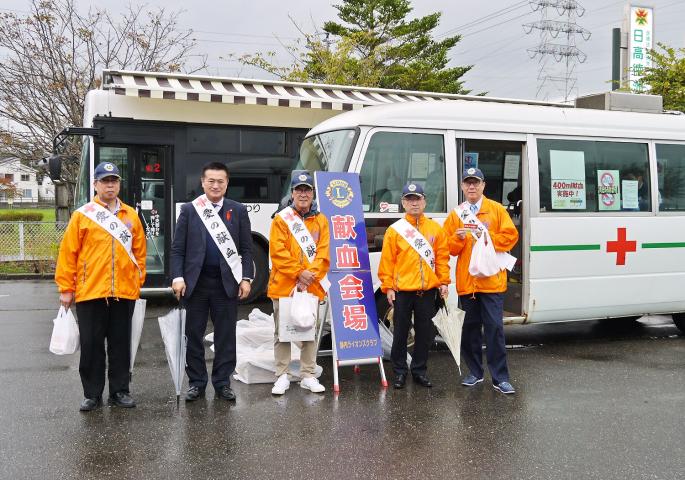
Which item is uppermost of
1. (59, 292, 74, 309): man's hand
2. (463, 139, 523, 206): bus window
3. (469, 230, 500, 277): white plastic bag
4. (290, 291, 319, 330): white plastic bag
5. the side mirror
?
the side mirror

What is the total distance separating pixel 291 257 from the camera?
5.70 meters

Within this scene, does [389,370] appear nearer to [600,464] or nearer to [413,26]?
[600,464]

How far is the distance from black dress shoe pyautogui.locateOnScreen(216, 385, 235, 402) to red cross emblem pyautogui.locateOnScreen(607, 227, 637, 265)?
442cm

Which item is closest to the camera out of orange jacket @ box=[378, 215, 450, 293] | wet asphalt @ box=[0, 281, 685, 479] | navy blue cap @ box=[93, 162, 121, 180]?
wet asphalt @ box=[0, 281, 685, 479]

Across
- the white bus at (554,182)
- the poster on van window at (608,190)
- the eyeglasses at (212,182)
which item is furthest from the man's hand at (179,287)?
the poster on van window at (608,190)

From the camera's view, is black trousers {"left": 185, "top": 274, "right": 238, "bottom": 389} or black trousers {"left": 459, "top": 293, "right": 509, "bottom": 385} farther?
black trousers {"left": 459, "top": 293, "right": 509, "bottom": 385}

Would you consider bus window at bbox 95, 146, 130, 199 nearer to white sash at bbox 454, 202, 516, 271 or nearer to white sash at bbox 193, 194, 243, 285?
white sash at bbox 193, 194, 243, 285

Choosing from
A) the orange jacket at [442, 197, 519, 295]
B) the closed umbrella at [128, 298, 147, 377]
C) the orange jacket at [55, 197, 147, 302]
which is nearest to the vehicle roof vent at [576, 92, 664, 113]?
the orange jacket at [442, 197, 519, 295]

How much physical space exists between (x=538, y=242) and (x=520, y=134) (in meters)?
1.15

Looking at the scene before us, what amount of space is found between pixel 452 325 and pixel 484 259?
0.65 metres

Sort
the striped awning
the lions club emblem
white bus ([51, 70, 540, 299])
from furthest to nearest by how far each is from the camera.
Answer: white bus ([51, 70, 540, 299]) → the striped awning → the lions club emblem

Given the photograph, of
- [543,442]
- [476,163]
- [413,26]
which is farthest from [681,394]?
[413,26]

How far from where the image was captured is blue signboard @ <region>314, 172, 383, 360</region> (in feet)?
20.0

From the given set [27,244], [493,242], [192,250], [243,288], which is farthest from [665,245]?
[27,244]
